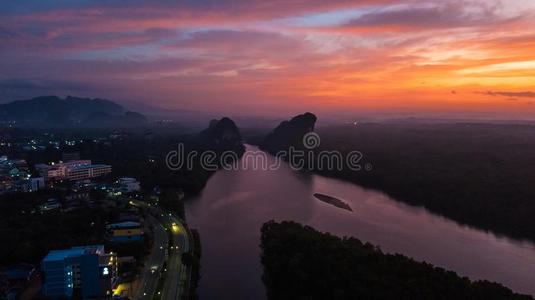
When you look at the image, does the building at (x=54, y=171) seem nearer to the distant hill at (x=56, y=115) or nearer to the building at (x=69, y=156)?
the building at (x=69, y=156)

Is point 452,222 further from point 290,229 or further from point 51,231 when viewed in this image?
point 51,231

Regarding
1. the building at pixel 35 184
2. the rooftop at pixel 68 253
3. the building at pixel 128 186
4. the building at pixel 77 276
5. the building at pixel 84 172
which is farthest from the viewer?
the building at pixel 84 172

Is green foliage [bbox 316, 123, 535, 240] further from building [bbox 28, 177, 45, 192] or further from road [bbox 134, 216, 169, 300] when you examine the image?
building [bbox 28, 177, 45, 192]

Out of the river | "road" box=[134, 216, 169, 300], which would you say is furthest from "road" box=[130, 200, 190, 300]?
the river

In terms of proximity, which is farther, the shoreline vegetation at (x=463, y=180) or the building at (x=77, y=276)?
the shoreline vegetation at (x=463, y=180)

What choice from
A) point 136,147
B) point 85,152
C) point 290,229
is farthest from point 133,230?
point 136,147

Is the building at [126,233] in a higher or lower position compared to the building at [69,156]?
higher

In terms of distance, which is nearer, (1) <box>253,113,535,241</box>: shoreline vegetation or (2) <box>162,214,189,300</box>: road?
(2) <box>162,214,189,300</box>: road

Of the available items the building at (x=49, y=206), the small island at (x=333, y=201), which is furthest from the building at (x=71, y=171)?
the small island at (x=333, y=201)
